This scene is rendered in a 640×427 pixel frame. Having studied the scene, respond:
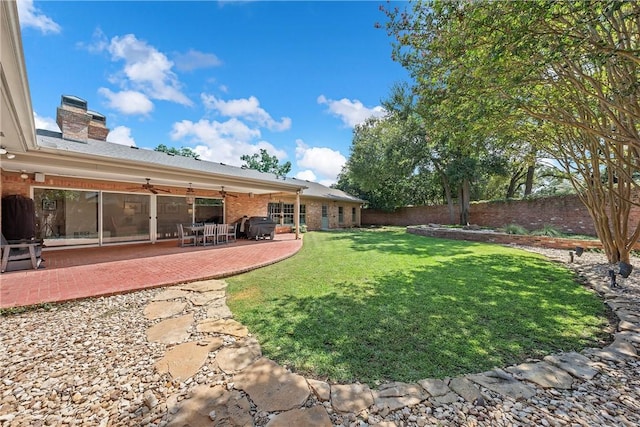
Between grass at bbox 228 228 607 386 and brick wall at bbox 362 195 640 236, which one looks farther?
brick wall at bbox 362 195 640 236

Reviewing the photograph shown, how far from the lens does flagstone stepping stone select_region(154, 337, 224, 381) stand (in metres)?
2.32

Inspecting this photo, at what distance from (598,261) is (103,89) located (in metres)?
18.6

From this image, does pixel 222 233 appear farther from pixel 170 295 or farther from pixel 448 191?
pixel 448 191

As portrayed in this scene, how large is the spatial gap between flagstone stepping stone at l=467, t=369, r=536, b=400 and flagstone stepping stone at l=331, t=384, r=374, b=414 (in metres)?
0.96

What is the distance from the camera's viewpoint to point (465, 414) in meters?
1.82

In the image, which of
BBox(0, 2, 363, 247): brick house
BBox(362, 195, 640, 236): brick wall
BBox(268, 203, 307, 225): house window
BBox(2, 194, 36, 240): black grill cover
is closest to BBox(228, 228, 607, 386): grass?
BBox(0, 2, 363, 247): brick house

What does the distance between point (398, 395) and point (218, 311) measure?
2.70m

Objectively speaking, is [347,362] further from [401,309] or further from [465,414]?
[401,309]

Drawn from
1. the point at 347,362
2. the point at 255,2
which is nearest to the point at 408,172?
the point at 255,2

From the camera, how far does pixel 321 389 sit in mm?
2057

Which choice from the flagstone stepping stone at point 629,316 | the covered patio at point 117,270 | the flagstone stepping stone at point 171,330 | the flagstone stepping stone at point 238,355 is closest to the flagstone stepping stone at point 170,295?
the covered patio at point 117,270

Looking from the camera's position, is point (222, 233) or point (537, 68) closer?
point (537, 68)

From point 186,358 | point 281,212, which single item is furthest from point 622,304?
point 281,212

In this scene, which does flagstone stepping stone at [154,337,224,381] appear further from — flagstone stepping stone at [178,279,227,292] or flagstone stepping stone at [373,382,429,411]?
flagstone stepping stone at [178,279,227,292]
